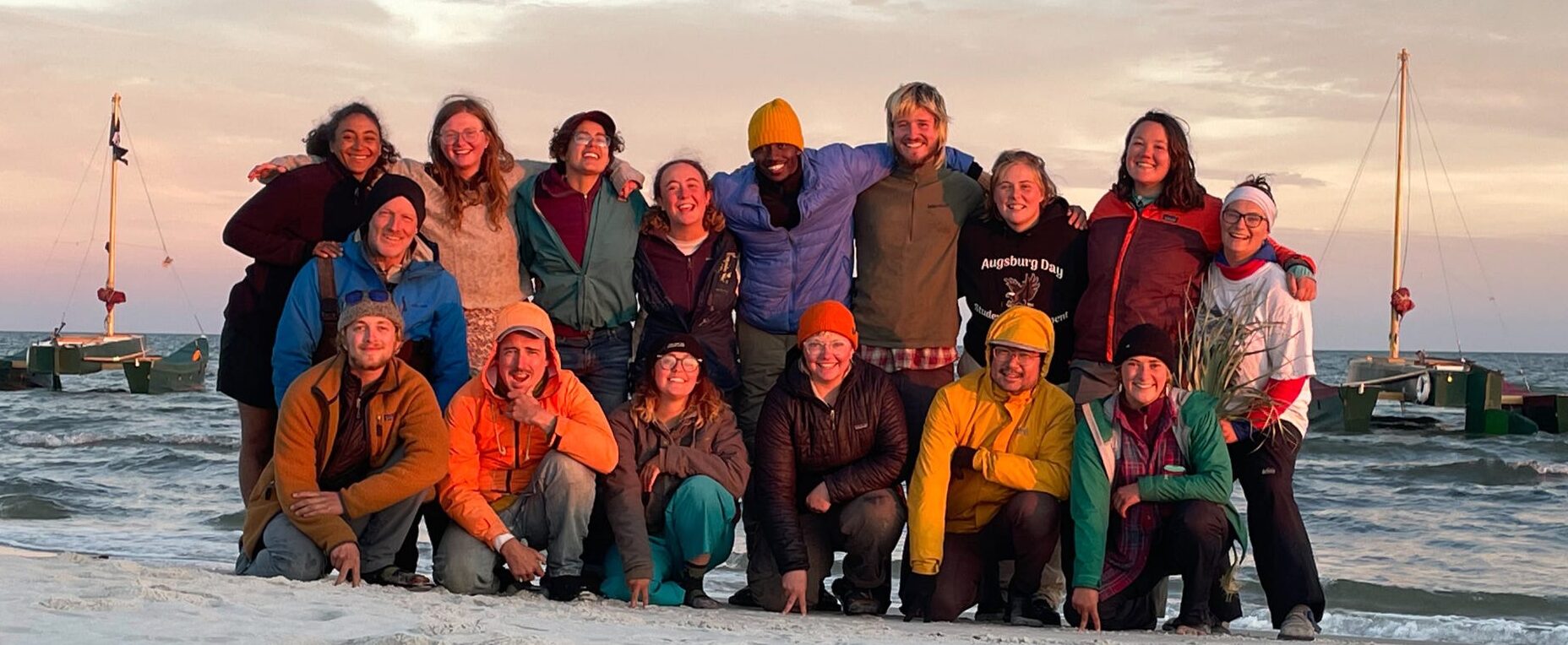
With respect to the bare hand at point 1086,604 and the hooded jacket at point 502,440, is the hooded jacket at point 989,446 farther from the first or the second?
the hooded jacket at point 502,440

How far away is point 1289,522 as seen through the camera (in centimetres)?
520

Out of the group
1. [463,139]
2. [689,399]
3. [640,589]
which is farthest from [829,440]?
Answer: [463,139]

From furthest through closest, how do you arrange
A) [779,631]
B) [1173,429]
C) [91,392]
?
[91,392]
[1173,429]
[779,631]

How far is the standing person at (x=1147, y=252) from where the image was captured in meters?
5.38

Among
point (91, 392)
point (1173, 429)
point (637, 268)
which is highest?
point (637, 268)

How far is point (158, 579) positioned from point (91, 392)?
28999mm

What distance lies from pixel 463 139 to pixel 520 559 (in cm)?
167

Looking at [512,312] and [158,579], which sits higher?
[512,312]

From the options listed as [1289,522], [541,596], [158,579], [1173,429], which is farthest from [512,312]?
[1289,522]

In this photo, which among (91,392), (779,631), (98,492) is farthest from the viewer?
(91,392)

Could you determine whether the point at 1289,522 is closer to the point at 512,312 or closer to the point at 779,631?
the point at 779,631

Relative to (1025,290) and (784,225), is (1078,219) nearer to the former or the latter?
(1025,290)

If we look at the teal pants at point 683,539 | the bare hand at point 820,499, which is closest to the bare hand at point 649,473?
the teal pants at point 683,539

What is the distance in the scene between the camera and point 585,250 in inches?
221
